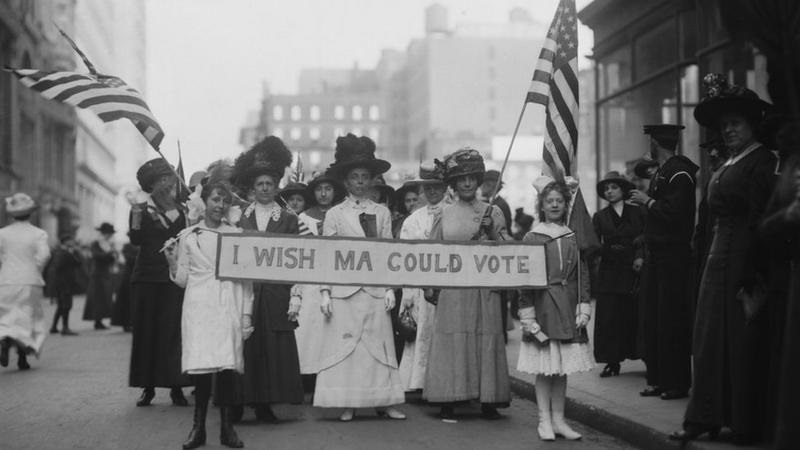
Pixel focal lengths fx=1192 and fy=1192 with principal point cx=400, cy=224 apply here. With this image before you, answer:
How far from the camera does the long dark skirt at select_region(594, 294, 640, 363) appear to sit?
39.4 ft

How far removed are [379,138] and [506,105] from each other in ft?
114

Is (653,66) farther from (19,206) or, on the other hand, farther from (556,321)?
(556,321)

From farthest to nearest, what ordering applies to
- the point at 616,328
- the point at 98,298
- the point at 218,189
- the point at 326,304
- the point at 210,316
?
1. the point at 98,298
2. the point at 616,328
3. the point at 326,304
4. the point at 218,189
5. the point at 210,316

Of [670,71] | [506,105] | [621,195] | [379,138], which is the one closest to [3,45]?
[670,71]

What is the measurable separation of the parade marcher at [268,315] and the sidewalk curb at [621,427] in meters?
2.31

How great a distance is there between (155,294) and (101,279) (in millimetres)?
12068

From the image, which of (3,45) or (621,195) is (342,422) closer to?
(621,195)

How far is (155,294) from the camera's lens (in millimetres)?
11289

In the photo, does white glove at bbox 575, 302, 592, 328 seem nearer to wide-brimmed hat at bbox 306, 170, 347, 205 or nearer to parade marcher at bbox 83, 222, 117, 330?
wide-brimmed hat at bbox 306, 170, 347, 205

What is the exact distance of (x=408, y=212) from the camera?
14.0 meters

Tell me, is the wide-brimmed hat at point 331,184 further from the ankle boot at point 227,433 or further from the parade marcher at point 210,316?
the ankle boot at point 227,433

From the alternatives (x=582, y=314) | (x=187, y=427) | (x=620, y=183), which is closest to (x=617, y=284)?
(x=620, y=183)

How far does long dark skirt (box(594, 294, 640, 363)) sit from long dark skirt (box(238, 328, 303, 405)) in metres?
3.66

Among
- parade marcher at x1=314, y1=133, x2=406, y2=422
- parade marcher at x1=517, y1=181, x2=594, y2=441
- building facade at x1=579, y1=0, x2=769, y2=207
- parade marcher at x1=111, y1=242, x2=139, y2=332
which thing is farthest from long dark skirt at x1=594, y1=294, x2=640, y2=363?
parade marcher at x1=111, y1=242, x2=139, y2=332
